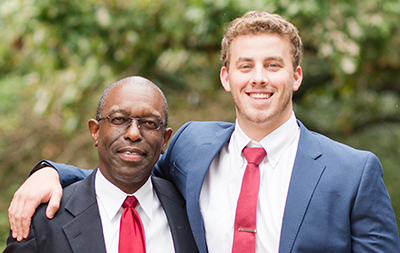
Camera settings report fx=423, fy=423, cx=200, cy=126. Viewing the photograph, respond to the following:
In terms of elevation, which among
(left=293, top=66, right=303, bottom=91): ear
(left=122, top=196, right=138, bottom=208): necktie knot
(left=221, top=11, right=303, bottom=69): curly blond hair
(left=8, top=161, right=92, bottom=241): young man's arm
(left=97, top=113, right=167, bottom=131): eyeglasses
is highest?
(left=221, top=11, right=303, bottom=69): curly blond hair

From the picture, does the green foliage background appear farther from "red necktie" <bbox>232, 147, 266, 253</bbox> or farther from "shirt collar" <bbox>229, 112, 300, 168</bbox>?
"red necktie" <bbox>232, 147, 266, 253</bbox>

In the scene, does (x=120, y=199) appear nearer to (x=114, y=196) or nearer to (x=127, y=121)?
(x=114, y=196)

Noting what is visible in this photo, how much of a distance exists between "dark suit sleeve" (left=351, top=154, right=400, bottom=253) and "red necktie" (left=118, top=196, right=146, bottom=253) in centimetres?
115

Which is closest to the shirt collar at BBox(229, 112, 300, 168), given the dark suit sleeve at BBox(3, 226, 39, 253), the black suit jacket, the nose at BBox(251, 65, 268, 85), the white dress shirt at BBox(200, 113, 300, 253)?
the white dress shirt at BBox(200, 113, 300, 253)

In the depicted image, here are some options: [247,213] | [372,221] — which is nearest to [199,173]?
[247,213]

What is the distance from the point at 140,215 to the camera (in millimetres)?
2400

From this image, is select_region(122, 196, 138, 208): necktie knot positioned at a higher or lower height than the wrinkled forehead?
lower

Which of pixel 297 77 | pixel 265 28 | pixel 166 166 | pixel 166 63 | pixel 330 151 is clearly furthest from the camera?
pixel 166 63

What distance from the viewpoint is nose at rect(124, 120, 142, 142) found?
230 centimetres

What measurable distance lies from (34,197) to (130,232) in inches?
21.6

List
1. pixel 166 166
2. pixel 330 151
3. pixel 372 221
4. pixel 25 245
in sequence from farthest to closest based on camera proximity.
Result: pixel 166 166, pixel 330 151, pixel 372 221, pixel 25 245

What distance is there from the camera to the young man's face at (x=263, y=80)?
2.55 metres

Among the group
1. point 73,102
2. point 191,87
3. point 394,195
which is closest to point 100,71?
point 73,102

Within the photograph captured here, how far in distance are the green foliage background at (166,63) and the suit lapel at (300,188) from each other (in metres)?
2.20
